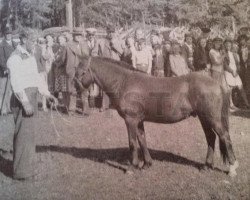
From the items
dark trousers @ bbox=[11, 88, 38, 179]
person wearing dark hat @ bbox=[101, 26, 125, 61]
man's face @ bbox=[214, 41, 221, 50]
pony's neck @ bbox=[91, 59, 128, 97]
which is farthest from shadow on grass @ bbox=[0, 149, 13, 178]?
man's face @ bbox=[214, 41, 221, 50]

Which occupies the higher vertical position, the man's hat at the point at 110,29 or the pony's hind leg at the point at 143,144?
the man's hat at the point at 110,29

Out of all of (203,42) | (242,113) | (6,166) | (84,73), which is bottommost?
(6,166)

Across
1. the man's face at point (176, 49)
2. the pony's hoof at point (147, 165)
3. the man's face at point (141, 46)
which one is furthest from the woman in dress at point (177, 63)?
the pony's hoof at point (147, 165)

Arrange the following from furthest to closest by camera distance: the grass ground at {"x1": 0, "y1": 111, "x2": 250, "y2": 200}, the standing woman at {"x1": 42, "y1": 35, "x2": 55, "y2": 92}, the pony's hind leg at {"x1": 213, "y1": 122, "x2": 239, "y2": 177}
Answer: the standing woman at {"x1": 42, "y1": 35, "x2": 55, "y2": 92}
the pony's hind leg at {"x1": 213, "y1": 122, "x2": 239, "y2": 177}
the grass ground at {"x1": 0, "y1": 111, "x2": 250, "y2": 200}

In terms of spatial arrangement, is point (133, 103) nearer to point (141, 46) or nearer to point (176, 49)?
point (141, 46)

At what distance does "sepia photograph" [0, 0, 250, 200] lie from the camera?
3.20 meters

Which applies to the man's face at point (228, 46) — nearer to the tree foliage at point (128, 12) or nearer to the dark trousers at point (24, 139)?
the tree foliage at point (128, 12)

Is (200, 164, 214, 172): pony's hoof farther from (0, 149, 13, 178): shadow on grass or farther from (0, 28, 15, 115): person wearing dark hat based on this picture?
(0, 28, 15, 115): person wearing dark hat

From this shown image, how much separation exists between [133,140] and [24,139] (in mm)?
823

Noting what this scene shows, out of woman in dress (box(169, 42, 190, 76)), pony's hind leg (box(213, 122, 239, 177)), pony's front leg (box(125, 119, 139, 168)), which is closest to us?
pony's hind leg (box(213, 122, 239, 177))

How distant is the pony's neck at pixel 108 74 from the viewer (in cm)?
346

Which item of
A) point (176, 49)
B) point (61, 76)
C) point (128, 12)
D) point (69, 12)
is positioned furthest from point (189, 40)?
point (61, 76)

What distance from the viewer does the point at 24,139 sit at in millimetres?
3363

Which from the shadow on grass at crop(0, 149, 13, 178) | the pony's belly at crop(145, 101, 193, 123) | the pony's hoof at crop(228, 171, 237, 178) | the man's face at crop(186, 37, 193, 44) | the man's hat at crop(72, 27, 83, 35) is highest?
the man's hat at crop(72, 27, 83, 35)
